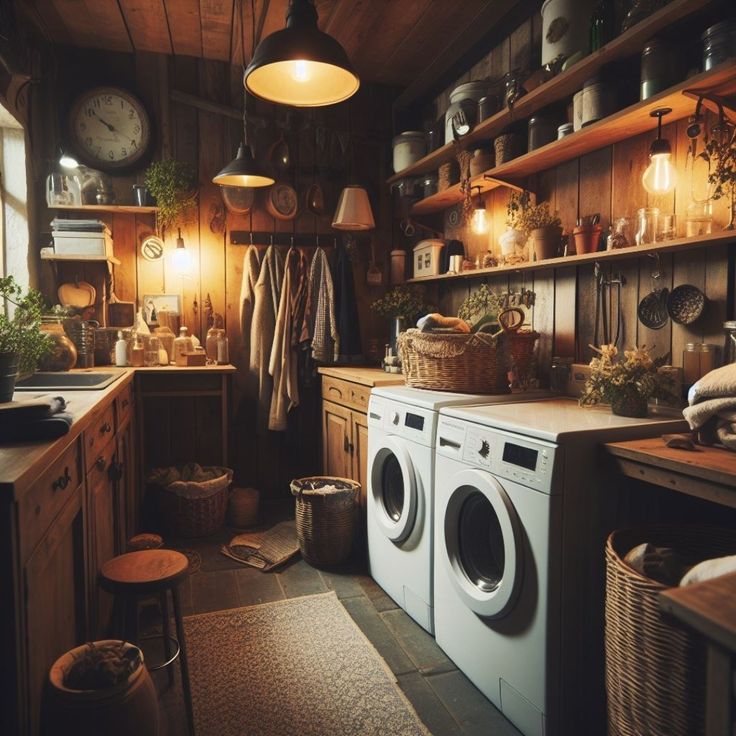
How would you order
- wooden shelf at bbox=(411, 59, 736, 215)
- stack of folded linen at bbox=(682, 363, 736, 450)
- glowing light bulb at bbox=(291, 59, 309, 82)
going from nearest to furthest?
stack of folded linen at bbox=(682, 363, 736, 450) < wooden shelf at bbox=(411, 59, 736, 215) < glowing light bulb at bbox=(291, 59, 309, 82)

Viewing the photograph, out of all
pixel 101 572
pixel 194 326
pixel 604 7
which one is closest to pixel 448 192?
pixel 604 7

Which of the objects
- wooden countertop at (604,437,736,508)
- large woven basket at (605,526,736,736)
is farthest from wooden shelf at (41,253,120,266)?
large woven basket at (605,526,736,736)

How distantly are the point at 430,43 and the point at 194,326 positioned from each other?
2.20 m

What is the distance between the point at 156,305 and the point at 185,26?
5.17 feet

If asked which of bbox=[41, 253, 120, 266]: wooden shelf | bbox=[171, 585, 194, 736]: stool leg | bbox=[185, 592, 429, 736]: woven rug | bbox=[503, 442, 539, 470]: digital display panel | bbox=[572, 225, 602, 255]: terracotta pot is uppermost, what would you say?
bbox=[41, 253, 120, 266]: wooden shelf

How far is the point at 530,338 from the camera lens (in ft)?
8.52

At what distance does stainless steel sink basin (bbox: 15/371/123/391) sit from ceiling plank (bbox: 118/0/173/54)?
1.97 metres

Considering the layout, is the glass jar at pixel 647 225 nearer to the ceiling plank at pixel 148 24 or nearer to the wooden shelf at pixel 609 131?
the wooden shelf at pixel 609 131

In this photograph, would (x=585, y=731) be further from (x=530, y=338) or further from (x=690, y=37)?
(x=690, y=37)

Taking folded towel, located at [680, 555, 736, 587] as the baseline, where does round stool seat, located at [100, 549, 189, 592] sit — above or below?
below

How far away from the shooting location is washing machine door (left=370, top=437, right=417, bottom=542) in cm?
231

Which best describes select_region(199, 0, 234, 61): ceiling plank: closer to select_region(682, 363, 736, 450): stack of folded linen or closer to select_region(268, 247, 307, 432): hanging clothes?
select_region(268, 247, 307, 432): hanging clothes

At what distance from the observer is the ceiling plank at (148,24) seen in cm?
309

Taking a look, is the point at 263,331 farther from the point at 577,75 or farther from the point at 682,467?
the point at 682,467
